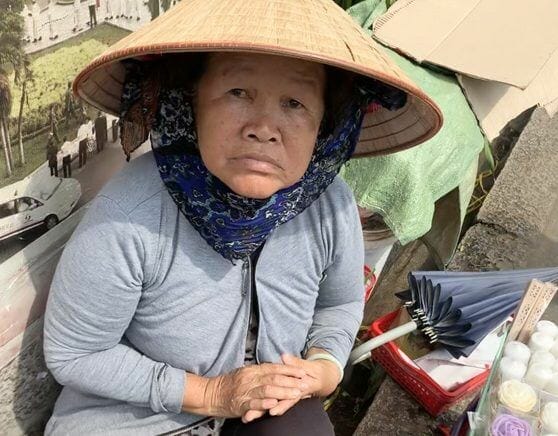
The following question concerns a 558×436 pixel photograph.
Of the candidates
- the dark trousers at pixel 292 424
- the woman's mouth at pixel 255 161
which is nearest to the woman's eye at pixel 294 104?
the woman's mouth at pixel 255 161

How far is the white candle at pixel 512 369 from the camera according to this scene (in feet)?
5.72

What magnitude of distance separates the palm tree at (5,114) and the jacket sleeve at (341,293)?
822 millimetres

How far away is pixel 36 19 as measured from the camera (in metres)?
1.26

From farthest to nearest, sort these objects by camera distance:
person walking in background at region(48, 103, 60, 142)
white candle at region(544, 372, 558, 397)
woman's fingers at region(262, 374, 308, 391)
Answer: white candle at region(544, 372, 558, 397), woman's fingers at region(262, 374, 308, 391), person walking in background at region(48, 103, 60, 142)

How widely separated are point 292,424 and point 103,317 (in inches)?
22.8

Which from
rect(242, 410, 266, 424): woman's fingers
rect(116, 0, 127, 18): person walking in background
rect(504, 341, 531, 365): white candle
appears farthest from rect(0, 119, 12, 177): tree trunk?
rect(504, 341, 531, 365): white candle

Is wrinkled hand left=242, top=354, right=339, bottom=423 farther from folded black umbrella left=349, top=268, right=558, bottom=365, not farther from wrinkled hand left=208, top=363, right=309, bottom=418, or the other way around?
folded black umbrella left=349, top=268, right=558, bottom=365

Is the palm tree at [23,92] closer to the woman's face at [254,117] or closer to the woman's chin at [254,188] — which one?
the woman's face at [254,117]

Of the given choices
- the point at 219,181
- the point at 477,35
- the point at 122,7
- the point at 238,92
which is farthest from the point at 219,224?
the point at 477,35

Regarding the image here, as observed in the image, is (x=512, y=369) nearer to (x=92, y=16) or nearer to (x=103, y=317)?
(x=103, y=317)

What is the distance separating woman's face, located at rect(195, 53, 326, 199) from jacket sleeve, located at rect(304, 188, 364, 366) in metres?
0.40

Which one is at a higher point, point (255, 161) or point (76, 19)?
point (76, 19)

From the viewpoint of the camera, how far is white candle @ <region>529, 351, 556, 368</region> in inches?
69.8

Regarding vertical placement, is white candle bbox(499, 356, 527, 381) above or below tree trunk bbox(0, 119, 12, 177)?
below
